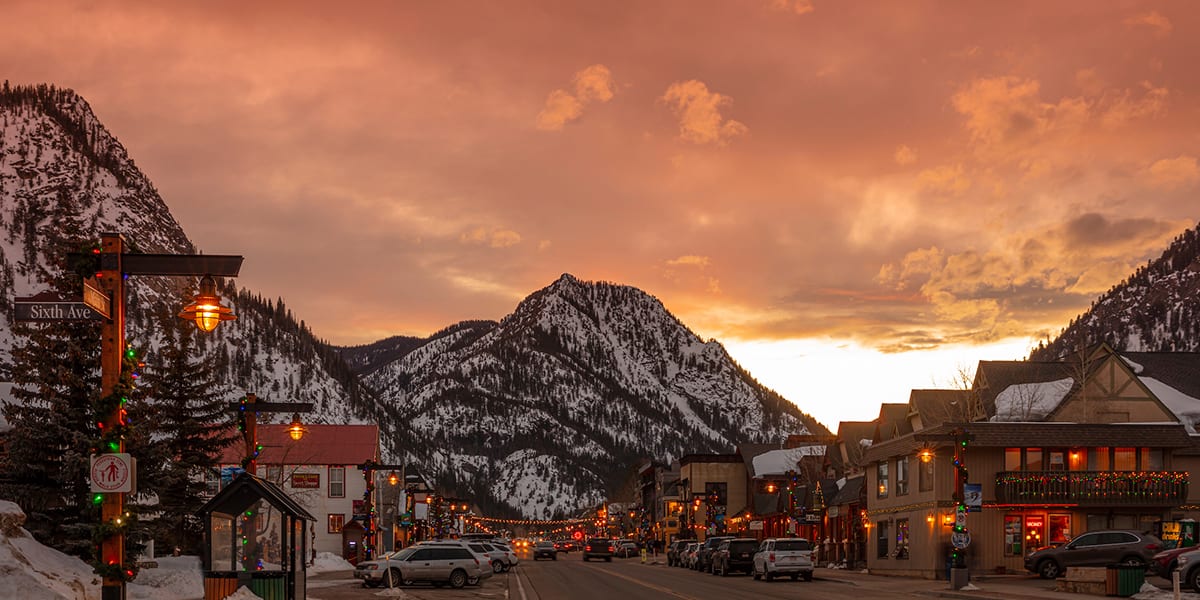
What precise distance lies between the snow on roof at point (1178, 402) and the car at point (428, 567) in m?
38.0

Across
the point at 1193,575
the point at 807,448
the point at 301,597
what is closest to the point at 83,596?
the point at 301,597

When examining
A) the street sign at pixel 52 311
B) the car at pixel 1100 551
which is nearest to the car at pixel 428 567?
the car at pixel 1100 551

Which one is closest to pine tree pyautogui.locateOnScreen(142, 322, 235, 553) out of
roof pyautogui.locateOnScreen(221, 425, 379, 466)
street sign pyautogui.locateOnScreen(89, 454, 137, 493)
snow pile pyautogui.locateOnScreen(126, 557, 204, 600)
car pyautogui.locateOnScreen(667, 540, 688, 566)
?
snow pile pyautogui.locateOnScreen(126, 557, 204, 600)

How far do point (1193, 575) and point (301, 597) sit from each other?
26242 mm

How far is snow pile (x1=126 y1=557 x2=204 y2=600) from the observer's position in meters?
33.8

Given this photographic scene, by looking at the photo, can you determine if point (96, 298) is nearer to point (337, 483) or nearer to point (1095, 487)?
point (1095, 487)

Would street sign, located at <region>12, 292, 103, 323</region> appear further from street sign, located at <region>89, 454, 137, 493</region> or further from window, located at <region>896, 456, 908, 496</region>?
window, located at <region>896, 456, 908, 496</region>

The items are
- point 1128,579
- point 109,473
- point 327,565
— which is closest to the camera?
point 109,473

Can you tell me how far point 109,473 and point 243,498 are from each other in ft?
36.2

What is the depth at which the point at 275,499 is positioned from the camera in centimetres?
2583

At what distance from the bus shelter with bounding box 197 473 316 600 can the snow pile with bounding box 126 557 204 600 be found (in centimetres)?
912

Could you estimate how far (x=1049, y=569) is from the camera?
46094 millimetres

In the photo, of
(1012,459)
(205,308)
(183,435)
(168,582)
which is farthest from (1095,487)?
(205,308)

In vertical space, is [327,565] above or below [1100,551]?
below
